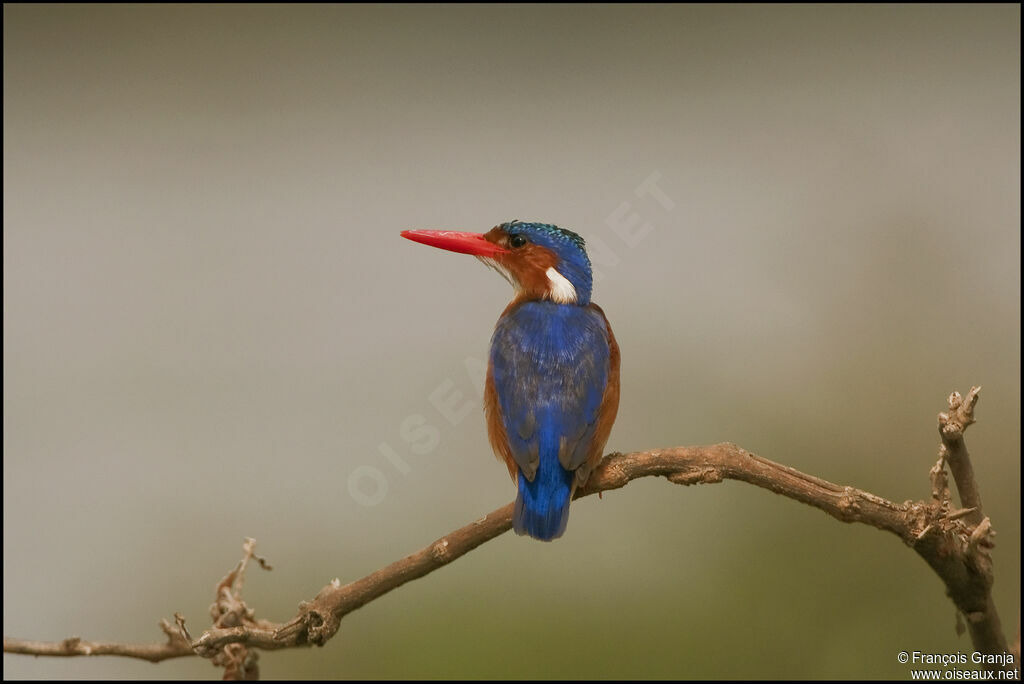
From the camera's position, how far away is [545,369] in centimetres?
140

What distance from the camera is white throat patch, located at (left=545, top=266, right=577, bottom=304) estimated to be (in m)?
1.54

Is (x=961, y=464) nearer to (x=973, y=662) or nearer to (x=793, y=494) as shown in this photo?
(x=793, y=494)

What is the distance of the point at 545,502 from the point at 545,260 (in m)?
0.45

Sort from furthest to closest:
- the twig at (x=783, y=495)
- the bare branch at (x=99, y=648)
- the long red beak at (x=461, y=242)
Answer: the long red beak at (x=461, y=242)
the bare branch at (x=99, y=648)
the twig at (x=783, y=495)

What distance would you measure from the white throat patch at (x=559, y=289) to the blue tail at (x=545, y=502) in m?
0.32

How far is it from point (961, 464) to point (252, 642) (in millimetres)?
887

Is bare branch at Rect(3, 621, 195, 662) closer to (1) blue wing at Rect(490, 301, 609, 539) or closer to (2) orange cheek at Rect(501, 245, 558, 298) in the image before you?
(1) blue wing at Rect(490, 301, 609, 539)

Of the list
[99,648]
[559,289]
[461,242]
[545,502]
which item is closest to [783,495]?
[545,502]

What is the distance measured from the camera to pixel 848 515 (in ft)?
3.48

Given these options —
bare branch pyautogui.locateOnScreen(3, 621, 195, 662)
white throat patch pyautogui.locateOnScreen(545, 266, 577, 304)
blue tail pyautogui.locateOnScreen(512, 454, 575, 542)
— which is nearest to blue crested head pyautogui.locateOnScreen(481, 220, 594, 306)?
white throat patch pyautogui.locateOnScreen(545, 266, 577, 304)

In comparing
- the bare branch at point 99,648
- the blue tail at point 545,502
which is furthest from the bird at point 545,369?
the bare branch at point 99,648

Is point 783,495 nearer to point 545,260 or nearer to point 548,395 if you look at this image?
point 548,395

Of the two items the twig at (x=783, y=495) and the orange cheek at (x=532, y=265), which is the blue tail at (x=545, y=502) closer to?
the twig at (x=783, y=495)

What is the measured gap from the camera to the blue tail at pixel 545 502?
1.27 metres
